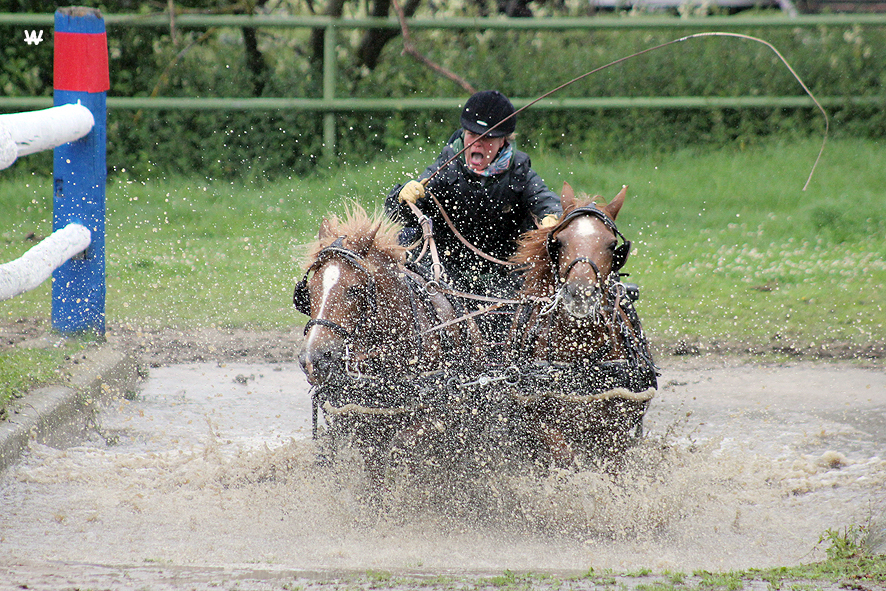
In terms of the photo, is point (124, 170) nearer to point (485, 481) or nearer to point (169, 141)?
point (169, 141)

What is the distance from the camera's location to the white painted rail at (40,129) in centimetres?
375

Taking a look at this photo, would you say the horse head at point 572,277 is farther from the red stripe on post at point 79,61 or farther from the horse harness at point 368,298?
the red stripe on post at point 79,61

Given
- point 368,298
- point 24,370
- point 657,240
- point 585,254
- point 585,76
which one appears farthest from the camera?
point 657,240

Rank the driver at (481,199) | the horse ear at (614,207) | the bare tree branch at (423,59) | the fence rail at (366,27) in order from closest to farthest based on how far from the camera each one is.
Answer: the horse ear at (614,207) → the driver at (481,199) → the bare tree branch at (423,59) → the fence rail at (366,27)

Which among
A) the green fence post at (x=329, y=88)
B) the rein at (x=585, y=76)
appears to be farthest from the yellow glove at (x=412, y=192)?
the green fence post at (x=329, y=88)

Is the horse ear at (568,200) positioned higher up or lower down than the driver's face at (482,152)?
lower down

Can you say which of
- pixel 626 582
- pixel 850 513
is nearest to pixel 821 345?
pixel 850 513

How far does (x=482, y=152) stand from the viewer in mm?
5098

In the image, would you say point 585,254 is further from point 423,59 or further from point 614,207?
point 423,59

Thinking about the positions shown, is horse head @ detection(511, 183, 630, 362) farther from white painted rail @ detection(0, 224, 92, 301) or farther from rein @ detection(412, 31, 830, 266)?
white painted rail @ detection(0, 224, 92, 301)

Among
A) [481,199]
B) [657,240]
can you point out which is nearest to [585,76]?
[481,199]

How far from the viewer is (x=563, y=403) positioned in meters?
3.87

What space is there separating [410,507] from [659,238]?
6071mm

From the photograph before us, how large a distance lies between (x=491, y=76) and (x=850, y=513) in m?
7.84
